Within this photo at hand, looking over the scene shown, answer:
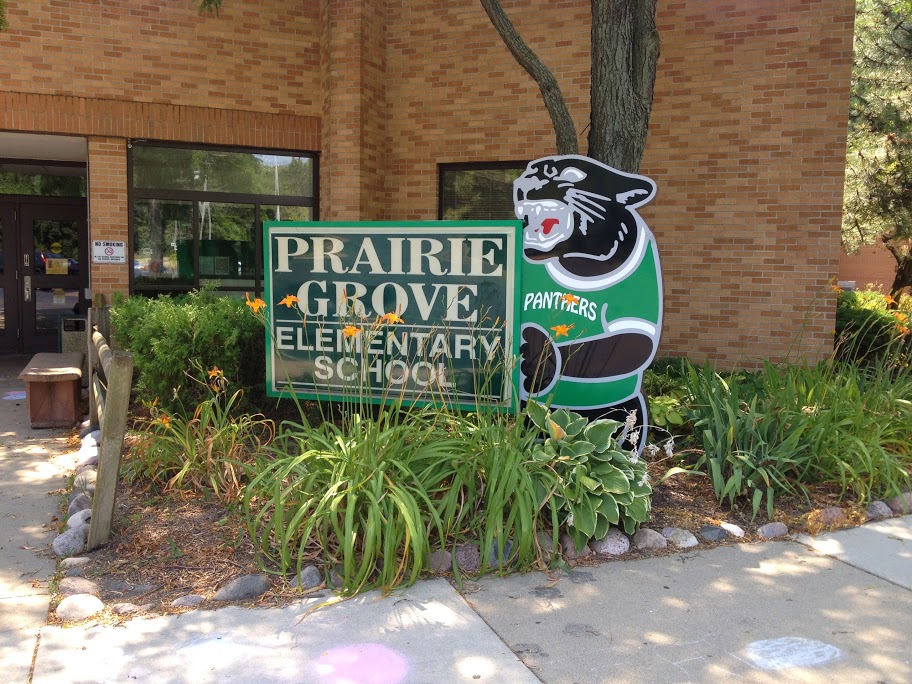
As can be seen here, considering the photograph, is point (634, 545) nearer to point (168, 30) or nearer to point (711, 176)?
point (711, 176)

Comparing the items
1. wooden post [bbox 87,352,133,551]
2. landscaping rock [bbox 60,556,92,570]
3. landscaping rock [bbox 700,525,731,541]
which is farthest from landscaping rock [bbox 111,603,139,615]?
landscaping rock [bbox 700,525,731,541]

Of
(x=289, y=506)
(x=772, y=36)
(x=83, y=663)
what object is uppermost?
(x=772, y=36)

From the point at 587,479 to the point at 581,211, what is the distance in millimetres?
1940

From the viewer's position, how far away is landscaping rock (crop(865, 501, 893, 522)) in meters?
5.11

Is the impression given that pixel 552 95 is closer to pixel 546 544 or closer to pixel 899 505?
pixel 546 544

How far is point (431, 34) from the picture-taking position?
9633 mm

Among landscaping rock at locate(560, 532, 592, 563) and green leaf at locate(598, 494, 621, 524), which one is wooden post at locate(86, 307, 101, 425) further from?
green leaf at locate(598, 494, 621, 524)

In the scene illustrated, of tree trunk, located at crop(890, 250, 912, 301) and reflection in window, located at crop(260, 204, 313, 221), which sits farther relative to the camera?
tree trunk, located at crop(890, 250, 912, 301)

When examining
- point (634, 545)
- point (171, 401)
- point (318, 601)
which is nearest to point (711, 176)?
point (634, 545)

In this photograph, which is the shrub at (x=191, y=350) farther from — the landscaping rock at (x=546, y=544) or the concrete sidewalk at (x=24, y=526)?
the landscaping rock at (x=546, y=544)

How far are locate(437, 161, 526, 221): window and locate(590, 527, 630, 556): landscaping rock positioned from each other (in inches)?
224

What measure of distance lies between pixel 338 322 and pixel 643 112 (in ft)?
9.68

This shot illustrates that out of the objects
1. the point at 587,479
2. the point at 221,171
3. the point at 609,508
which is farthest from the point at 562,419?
the point at 221,171

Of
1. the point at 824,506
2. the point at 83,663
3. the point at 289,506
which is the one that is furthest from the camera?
the point at 824,506
